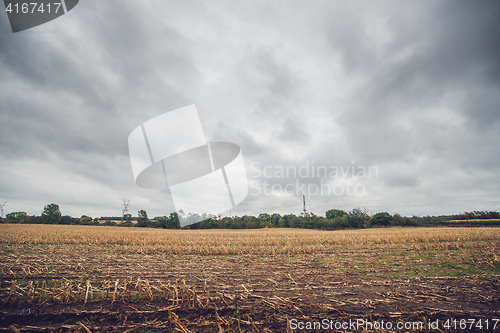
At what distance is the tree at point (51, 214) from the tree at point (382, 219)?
478ft

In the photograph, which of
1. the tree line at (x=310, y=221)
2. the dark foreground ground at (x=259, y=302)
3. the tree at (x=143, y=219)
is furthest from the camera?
the tree at (x=143, y=219)

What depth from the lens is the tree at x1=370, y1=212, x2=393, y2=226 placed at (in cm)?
7569

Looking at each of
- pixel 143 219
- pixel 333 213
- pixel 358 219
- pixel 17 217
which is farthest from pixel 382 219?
pixel 17 217

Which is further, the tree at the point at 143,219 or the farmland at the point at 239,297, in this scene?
the tree at the point at 143,219

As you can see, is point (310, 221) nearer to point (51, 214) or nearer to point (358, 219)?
point (358, 219)

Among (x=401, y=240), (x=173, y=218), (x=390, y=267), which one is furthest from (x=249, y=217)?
(x=390, y=267)

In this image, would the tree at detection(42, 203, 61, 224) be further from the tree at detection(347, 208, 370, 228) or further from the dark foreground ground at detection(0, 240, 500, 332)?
the tree at detection(347, 208, 370, 228)

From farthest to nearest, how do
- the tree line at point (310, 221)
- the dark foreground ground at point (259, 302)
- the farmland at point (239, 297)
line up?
1. the tree line at point (310, 221)
2. the farmland at point (239, 297)
3. the dark foreground ground at point (259, 302)

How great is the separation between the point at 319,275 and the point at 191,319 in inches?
235

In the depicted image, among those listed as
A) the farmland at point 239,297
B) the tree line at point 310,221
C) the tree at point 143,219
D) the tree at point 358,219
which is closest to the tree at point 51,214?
the tree line at point 310,221

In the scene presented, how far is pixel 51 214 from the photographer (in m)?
101

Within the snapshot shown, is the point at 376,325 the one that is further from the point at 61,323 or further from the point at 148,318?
the point at 61,323

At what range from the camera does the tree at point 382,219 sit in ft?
248

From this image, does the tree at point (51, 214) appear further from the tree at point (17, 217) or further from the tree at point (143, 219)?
the tree at point (143, 219)
